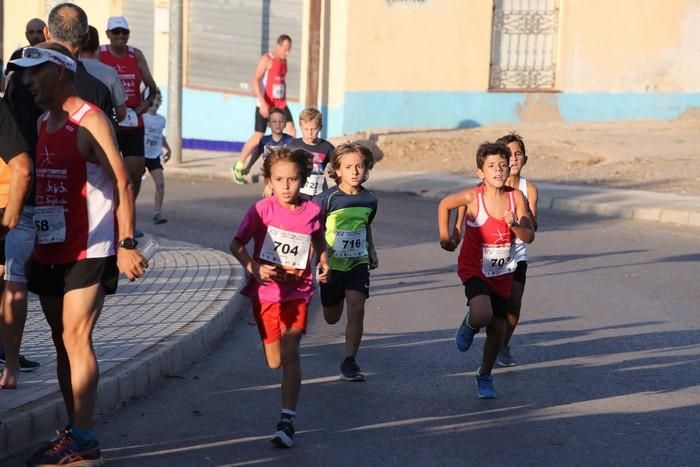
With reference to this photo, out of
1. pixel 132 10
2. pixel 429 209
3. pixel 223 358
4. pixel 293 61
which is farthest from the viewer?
pixel 132 10

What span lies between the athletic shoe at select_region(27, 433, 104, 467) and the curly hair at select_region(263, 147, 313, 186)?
1723mm

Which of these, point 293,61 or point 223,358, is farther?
point 293,61

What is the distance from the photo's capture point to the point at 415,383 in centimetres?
830

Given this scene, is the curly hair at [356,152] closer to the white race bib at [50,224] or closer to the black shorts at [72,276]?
the black shorts at [72,276]

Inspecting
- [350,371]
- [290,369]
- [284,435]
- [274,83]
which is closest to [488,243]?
[350,371]

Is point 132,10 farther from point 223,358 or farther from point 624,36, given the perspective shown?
point 223,358

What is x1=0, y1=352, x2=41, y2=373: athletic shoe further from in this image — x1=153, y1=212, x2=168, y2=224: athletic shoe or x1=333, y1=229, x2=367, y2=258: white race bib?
x1=153, y1=212, x2=168, y2=224: athletic shoe

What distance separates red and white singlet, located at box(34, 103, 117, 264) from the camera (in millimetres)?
6059

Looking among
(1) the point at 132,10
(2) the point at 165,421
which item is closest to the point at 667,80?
(1) the point at 132,10

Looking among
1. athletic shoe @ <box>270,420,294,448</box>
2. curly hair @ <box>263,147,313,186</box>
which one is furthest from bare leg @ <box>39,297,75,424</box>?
curly hair @ <box>263,147,313,186</box>

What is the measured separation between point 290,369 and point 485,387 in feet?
5.02

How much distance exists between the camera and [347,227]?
849cm

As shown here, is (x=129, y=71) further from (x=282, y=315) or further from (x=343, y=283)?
(x=282, y=315)

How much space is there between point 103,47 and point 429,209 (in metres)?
5.85
